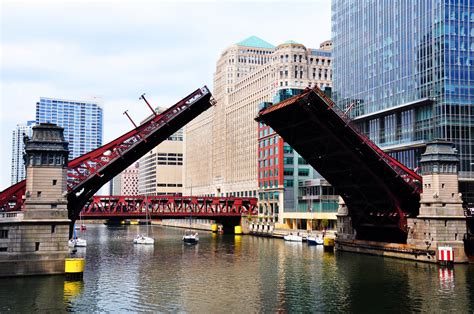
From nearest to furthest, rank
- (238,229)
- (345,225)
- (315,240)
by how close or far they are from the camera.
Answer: (345,225), (315,240), (238,229)

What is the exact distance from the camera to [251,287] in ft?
143

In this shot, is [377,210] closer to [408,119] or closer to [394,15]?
[408,119]

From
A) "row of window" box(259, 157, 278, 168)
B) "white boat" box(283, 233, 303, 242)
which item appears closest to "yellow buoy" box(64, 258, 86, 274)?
"white boat" box(283, 233, 303, 242)

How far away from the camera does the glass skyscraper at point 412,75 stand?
7844cm

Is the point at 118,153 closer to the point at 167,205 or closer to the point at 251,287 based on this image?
the point at 251,287

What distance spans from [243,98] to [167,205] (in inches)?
2239

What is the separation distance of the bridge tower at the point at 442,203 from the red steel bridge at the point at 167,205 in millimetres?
47004

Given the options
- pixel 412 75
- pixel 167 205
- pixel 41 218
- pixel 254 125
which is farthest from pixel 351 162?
pixel 254 125

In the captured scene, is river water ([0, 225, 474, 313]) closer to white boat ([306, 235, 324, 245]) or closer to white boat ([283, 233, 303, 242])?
white boat ([306, 235, 324, 245])

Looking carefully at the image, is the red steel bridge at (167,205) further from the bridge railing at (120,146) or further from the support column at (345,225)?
the support column at (345,225)

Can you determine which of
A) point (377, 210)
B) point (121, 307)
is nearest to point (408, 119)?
point (377, 210)

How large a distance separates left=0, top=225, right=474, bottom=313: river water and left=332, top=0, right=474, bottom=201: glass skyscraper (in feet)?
85.2

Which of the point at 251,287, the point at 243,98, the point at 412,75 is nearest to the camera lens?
the point at 251,287

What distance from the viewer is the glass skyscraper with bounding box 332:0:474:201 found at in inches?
3088
